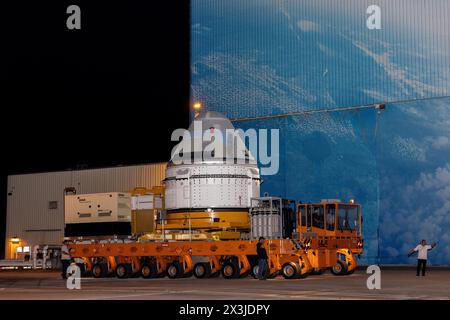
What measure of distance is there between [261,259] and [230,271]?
2348 millimetres

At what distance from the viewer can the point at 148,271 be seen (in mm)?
34656

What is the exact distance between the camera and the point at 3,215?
244ft

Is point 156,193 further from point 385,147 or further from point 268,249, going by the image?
point 385,147

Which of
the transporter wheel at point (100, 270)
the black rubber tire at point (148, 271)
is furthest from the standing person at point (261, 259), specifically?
the transporter wheel at point (100, 270)

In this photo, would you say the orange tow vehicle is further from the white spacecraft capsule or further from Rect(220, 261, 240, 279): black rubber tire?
the white spacecraft capsule

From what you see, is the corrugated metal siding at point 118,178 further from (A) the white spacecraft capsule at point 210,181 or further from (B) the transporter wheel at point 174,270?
(B) the transporter wheel at point 174,270

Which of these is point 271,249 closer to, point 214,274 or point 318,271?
point 214,274

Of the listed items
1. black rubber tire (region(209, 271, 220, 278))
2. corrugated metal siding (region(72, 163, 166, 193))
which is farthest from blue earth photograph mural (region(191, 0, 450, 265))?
black rubber tire (region(209, 271, 220, 278))

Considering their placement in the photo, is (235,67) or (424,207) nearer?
(424,207)

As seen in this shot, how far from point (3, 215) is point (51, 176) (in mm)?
20928

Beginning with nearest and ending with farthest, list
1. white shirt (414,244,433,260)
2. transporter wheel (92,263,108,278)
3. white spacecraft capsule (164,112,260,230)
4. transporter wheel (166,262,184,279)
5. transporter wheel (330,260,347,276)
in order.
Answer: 1. white shirt (414,244,433,260)
2. transporter wheel (166,262,184,279)
3. transporter wheel (330,260,347,276)
4. white spacecraft capsule (164,112,260,230)
5. transporter wheel (92,263,108,278)

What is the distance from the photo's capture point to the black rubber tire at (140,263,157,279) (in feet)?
114

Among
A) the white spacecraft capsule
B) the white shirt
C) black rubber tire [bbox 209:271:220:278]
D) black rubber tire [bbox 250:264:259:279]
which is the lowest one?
black rubber tire [bbox 209:271:220:278]

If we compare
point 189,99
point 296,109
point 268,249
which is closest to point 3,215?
point 189,99
